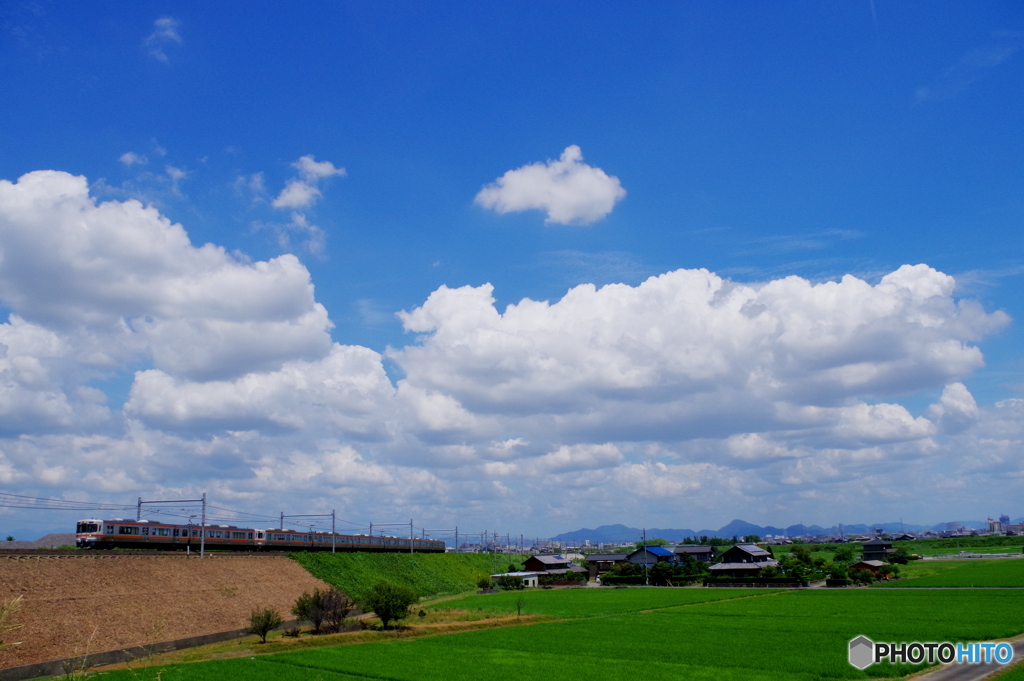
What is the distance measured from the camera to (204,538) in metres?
63.1

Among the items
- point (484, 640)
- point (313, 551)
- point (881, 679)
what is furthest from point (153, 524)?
point (881, 679)

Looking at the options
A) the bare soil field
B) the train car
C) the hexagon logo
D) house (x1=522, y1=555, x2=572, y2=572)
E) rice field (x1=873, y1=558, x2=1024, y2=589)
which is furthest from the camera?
house (x1=522, y1=555, x2=572, y2=572)

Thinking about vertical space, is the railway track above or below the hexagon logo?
above

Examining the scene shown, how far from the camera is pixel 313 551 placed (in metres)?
78.7

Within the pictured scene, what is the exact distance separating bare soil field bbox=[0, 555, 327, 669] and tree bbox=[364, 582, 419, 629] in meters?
10.4

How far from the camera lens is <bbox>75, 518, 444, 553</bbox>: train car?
5700 centimetres

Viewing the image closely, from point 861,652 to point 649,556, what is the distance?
7309 cm

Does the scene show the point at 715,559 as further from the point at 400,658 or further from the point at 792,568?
the point at 400,658

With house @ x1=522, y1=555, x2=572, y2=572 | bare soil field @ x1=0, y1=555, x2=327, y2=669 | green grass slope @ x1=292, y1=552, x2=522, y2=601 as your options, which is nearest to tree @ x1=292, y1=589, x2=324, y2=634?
bare soil field @ x1=0, y1=555, x2=327, y2=669

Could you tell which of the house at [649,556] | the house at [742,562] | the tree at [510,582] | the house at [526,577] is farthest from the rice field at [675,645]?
the house at [649,556]

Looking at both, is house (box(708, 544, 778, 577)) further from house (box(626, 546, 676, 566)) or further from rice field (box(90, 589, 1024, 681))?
rice field (box(90, 589, 1024, 681))

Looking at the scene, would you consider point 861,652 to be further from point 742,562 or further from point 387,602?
point 742,562

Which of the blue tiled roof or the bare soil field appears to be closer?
the bare soil field

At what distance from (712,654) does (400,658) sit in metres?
16.5
